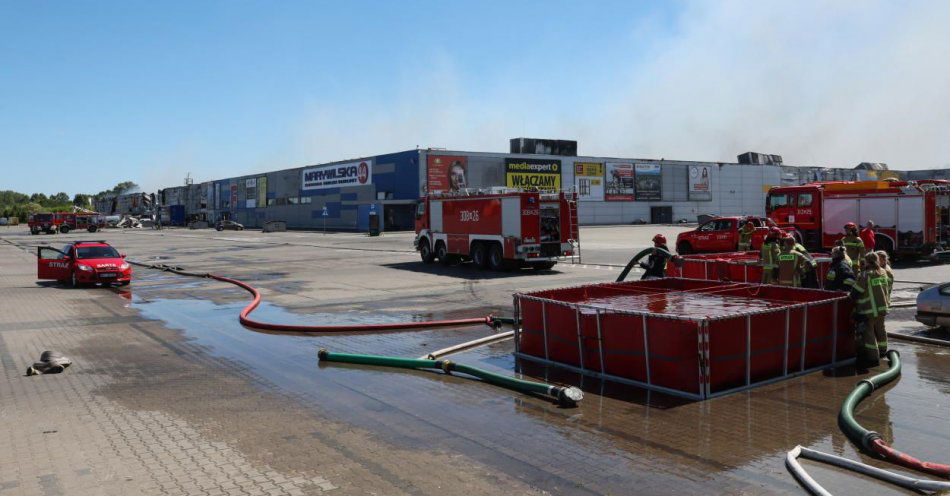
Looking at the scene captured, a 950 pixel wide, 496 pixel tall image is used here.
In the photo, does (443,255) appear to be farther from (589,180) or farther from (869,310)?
(589,180)

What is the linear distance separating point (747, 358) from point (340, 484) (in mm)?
5260

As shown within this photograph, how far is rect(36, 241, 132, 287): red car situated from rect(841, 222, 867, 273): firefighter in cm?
2020

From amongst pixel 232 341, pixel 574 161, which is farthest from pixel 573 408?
pixel 574 161

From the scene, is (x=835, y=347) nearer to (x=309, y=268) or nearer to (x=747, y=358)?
(x=747, y=358)

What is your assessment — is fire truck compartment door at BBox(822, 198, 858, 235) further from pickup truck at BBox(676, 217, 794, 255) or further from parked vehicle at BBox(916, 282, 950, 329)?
parked vehicle at BBox(916, 282, 950, 329)

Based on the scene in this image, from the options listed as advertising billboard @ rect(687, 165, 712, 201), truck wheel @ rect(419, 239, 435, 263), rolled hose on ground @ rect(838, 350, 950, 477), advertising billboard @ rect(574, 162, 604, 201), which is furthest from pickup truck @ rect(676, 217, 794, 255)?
advertising billboard @ rect(687, 165, 712, 201)

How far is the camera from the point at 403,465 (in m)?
6.17

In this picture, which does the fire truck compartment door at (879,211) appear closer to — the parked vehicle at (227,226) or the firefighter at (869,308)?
the firefighter at (869,308)

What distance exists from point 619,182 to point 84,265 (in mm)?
65844

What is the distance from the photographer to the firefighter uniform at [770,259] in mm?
13417

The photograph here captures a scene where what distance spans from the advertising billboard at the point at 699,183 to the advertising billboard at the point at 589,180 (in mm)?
12882

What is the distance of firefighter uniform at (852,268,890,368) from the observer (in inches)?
372

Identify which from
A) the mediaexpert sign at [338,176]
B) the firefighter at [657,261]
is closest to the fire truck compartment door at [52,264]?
the firefighter at [657,261]

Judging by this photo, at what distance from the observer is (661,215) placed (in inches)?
3327
